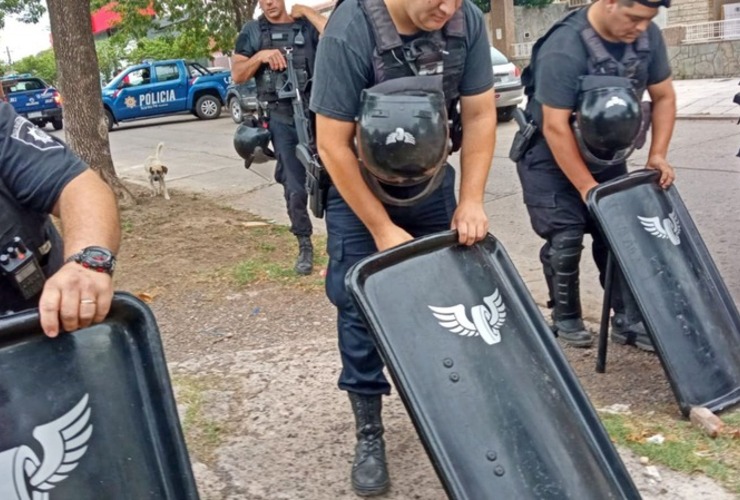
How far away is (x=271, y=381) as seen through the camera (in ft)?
12.6

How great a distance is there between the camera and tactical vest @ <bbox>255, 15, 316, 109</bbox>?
5.09m

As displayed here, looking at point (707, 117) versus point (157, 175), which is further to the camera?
point (707, 117)

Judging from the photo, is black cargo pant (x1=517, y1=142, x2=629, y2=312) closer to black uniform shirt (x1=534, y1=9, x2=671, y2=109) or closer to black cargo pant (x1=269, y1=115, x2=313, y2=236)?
black uniform shirt (x1=534, y1=9, x2=671, y2=109)

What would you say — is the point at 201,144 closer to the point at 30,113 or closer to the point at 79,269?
the point at 30,113

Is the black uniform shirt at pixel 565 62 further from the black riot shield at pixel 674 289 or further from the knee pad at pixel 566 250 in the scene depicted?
the knee pad at pixel 566 250

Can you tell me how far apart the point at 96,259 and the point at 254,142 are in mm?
3751

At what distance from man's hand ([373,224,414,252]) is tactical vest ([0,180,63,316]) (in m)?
0.91

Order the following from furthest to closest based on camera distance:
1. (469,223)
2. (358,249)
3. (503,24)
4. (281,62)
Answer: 1. (503,24)
2. (281,62)
3. (358,249)
4. (469,223)

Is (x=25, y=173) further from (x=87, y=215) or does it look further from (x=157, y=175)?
(x=157, y=175)

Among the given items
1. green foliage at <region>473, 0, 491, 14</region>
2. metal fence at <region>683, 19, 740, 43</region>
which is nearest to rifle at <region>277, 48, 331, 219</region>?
metal fence at <region>683, 19, 740, 43</region>

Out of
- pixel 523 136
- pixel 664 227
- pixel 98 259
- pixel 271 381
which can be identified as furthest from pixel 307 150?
pixel 98 259

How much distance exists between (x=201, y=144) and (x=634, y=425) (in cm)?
1311

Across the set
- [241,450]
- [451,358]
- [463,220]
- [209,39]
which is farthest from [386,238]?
[209,39]

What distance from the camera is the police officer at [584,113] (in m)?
3.21
